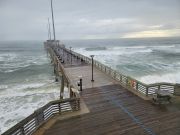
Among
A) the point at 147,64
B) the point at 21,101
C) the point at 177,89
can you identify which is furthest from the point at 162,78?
the point at 21,101

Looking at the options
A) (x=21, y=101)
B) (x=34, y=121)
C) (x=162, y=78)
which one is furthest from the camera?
(x=162, y=78)

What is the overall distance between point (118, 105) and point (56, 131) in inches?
184

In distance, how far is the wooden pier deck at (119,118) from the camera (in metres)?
→ 8.41

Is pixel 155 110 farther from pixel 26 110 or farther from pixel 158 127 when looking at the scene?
pixel 26 110

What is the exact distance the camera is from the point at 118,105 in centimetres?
1126

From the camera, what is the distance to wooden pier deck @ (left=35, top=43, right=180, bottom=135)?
841 cm

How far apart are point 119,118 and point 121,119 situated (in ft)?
0.48

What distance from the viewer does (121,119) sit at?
9.50 meters

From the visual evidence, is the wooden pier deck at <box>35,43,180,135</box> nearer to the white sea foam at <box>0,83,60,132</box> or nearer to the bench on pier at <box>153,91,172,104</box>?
the bench on pier at <box>153,91,172,104</box>

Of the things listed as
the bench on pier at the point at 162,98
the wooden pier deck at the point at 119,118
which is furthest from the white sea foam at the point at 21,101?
the bench on pier at the point at 162,98

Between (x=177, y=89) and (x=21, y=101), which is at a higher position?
(x=177, y=89)

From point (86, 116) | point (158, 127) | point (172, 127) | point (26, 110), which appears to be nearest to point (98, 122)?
point (86, 116)

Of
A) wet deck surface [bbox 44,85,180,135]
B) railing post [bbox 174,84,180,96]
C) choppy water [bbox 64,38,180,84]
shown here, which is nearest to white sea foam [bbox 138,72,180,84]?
choppy water [bbox 64,38,180,84]

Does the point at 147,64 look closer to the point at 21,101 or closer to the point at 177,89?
the point at 177,89
